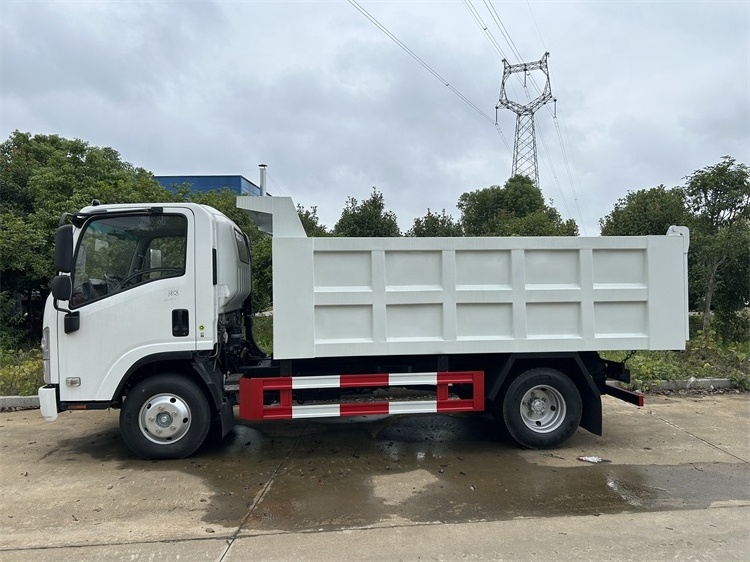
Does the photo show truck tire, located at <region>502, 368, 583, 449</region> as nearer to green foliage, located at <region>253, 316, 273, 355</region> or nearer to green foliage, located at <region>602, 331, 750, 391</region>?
green foliage, located at <region>253, 316, 273, 355</region>

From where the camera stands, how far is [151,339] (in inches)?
189

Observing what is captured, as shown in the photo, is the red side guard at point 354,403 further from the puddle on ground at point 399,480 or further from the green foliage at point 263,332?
the green foliage at point 263,332

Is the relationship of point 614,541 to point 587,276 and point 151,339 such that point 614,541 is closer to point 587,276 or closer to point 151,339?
point 587,276

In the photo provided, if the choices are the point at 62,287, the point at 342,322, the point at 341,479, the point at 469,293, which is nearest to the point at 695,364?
the point at 469,293

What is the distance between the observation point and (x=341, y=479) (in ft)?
15.1

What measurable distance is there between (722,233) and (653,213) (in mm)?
1765

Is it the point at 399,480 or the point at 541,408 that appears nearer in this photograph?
the point at 399,480

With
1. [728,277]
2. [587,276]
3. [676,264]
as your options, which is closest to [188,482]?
[587,276]

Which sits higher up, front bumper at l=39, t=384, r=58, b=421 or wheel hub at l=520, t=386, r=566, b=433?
front bumper at l=39, t=384, r=58, b=421

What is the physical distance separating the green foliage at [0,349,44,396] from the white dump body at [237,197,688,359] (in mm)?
5339

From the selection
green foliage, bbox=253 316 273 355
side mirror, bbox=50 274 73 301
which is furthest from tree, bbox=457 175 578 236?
side mirror, bbox=50 274 73 301

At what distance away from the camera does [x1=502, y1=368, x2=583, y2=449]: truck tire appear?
5277 millimetres

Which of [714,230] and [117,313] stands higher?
[714,230]

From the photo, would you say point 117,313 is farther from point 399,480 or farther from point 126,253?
point 399,480
